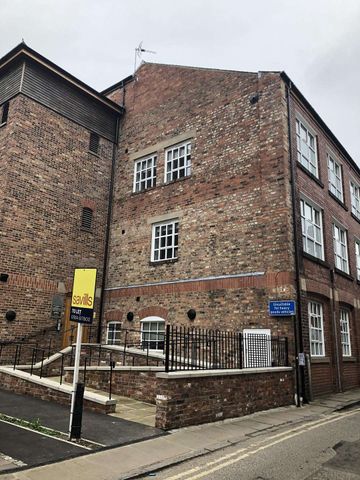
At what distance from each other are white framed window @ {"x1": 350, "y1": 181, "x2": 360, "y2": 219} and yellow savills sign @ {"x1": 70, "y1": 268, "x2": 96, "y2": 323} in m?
16.1

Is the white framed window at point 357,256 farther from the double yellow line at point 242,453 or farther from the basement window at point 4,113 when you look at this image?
the basement window at point 4,113

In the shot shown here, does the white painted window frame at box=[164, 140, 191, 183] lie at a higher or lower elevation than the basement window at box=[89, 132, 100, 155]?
lower

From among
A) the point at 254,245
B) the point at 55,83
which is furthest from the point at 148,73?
the point at 254,245

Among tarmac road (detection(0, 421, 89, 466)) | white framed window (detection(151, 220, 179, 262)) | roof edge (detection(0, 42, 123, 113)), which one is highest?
roof edge (detection(0, 42, 123, 113))

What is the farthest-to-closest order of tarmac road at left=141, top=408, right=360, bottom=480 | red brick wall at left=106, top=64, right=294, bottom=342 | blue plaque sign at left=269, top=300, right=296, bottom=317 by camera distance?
red brick wall at left=106, top=64, right=294, bottom=342, blue plaque sign at left=269, top=300, right=296, bottom=317, tarmac road at left=141, top=408, right=360, bottom=480

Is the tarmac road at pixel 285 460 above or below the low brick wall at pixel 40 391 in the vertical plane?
below

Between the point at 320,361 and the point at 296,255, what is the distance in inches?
143

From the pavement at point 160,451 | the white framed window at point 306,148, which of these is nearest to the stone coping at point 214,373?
the pavement at point 160,451

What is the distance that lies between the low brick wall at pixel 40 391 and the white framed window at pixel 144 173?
944cm

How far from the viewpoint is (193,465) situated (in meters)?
6.05

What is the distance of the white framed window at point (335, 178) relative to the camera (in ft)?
59.5

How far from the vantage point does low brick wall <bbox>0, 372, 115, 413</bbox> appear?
9344 millimetres

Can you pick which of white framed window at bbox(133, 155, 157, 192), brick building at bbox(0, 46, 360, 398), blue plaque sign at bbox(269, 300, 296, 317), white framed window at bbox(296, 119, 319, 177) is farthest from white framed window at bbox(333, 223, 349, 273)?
white framed window at bbox(133, 155, 157, 192)

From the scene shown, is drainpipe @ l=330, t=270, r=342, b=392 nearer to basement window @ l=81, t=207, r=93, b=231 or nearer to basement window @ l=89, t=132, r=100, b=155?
basement window @ l=81, t=207, r=93, b=231
